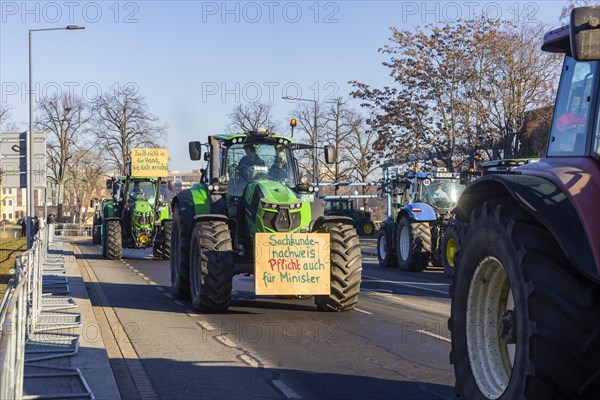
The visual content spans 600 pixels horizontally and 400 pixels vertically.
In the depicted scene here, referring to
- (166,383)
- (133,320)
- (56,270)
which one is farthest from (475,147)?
(166,383)

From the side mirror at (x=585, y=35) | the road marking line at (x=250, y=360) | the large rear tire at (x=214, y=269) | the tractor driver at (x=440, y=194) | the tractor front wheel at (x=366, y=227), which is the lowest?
the tractor front wheel at (x=366, y=227)

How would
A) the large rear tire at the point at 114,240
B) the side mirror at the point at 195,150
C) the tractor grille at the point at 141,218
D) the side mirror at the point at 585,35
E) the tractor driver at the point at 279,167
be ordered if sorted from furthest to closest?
1. the tractor grille at the point at 141,218
2. the large rear tire at the point at 114,240
3. the tractor driver at the point at 279,167
4. the side mirror at the point at 195,150
5. the side mirror at the point at 585,35

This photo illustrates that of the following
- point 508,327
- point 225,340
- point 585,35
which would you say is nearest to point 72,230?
point 225,340

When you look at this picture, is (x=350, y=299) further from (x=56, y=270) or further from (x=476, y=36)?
(x=476, y=36)

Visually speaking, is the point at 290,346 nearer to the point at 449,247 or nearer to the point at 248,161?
the point at 248,161

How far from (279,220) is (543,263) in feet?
28.8

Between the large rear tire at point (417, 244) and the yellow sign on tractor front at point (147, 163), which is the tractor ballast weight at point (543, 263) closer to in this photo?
the large rear tire at point (417, 244)

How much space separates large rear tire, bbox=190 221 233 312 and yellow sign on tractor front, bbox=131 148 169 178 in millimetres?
18333

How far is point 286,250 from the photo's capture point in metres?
12.6

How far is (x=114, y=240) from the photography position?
29016 mm

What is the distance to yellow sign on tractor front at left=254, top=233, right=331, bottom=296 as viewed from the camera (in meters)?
12.5

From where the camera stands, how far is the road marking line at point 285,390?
728 cm

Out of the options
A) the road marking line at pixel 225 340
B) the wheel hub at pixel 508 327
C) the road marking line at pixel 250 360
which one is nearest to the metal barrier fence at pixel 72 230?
the road marking line at pixel 225 340

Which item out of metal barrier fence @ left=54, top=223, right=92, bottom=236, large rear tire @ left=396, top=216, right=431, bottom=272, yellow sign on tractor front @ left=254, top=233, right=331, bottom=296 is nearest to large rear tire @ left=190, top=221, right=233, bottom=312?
yellow sign on tractor front @ left=254, top=233, right=331, bottom=296
